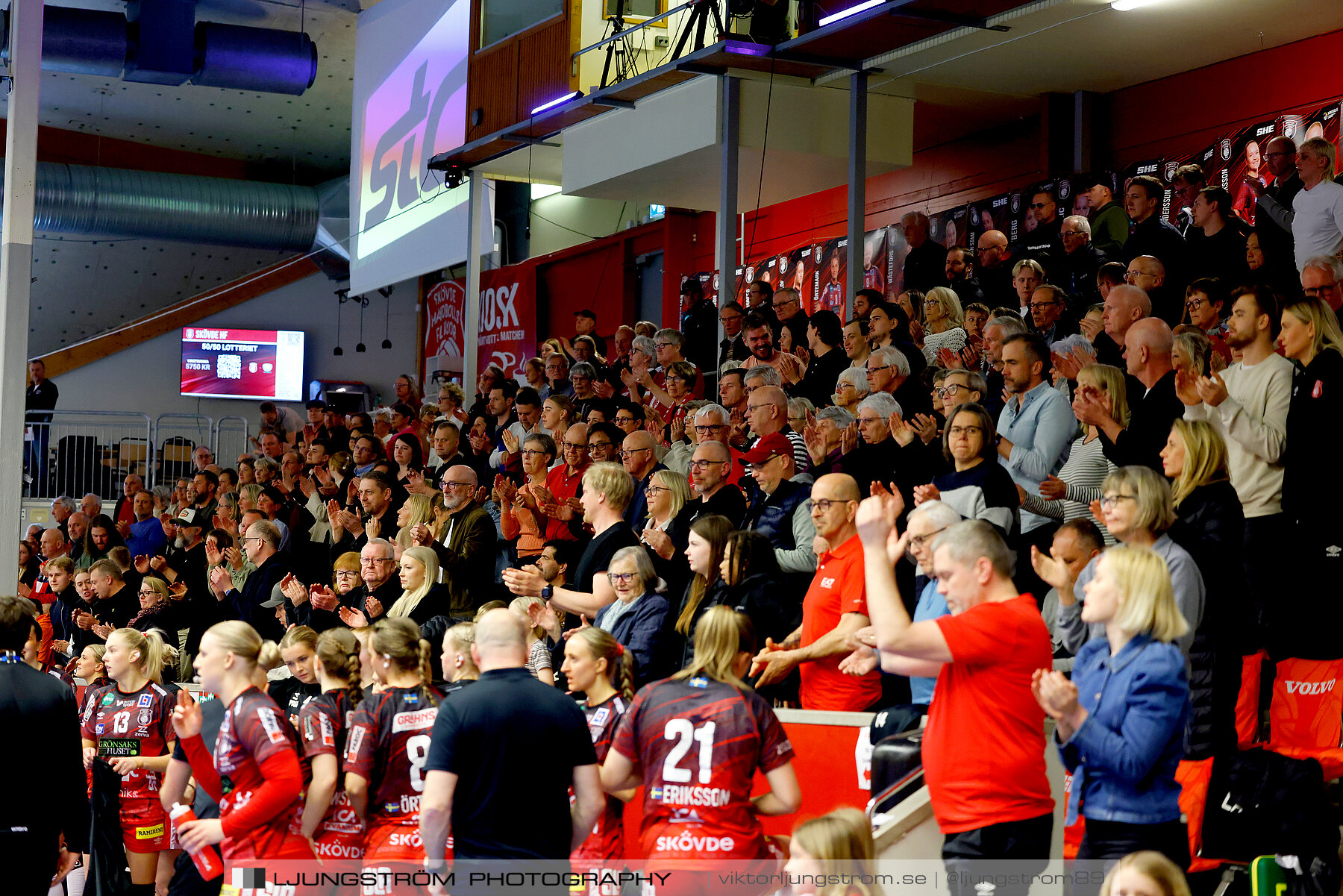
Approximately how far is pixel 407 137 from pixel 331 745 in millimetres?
11645

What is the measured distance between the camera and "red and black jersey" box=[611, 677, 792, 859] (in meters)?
4.04

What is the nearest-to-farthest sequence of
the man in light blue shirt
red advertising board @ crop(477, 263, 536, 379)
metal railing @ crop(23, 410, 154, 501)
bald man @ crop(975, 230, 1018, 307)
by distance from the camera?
the man in light blue shirt
bald man @ crop(975, 230, 1018, 307)
metal railing @ crop(23, 410, 154, 501)
red advertising board @ crop(477, 263, 536, 379)

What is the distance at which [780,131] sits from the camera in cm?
1092

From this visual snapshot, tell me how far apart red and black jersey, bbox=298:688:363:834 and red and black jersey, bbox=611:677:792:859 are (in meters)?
1.20

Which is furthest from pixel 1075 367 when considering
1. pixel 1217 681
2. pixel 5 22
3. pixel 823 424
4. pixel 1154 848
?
pixel 5 22

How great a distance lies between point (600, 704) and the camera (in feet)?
15.3

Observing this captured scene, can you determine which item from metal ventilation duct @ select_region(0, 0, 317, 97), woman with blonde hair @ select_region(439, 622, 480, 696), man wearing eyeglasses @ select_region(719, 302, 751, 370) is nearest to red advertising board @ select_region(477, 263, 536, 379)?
metal ventilation duct @ select_region(0, 0, 317, 97)

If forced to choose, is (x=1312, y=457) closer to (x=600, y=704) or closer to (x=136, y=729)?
(x=600, y=704)

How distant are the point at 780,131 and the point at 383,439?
15.8 feet

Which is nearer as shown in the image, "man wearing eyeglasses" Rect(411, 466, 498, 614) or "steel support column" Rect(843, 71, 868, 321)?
"man wearing eyeglasses" Rect(411, 466, 498, 614)

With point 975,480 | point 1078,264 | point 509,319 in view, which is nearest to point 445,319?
point 509,319

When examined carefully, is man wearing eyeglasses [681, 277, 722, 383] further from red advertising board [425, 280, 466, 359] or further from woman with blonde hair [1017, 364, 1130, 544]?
red advertising board [425, 280, 466, 359]

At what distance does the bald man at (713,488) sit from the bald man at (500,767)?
2.46 metres

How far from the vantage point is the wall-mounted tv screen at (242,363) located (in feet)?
71.2
